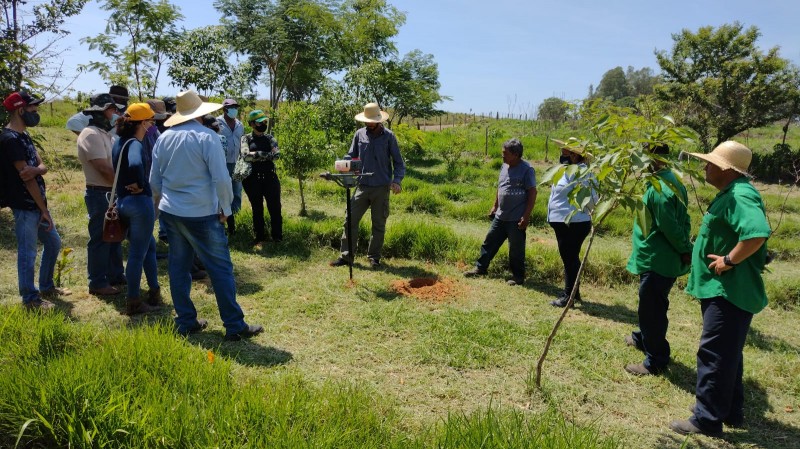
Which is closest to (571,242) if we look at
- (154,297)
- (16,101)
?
(154,297)

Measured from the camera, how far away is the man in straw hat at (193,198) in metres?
3.53

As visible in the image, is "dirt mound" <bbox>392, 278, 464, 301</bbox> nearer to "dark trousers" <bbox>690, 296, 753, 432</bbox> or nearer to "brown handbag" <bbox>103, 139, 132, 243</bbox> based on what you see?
"dark trousers" <bbox>690, 296, 753, 432</bbox>

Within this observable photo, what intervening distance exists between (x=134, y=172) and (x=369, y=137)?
2.52 metres

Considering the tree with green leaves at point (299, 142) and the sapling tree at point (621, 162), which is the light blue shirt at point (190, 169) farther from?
the tree with green leaves at point (299, 142)

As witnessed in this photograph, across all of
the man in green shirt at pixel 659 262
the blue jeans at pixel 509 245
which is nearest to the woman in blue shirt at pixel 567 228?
the blue jeans at pixel 509 245

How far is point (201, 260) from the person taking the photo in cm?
374

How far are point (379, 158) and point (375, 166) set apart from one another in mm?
99

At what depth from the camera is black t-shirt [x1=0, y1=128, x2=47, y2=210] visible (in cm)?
398

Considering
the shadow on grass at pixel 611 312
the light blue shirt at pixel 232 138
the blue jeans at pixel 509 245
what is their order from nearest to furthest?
the shadow on grass at pixel 611 312, the blue jeans at pixel 509 245, the light blue shirt at pixel 232 138

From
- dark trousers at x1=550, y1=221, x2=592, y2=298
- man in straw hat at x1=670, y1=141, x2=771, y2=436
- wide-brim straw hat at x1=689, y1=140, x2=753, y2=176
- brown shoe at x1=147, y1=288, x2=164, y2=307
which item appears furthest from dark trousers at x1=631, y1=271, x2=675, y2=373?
brown shoe at x1=147, y1=288, x2=164, y2=307

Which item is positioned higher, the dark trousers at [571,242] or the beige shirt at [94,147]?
the beige shirt at [94,147]

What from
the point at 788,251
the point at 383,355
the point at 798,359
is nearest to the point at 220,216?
the point at 383,355

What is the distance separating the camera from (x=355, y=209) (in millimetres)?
5746

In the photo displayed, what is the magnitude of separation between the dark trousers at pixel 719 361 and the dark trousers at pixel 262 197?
187 inches
